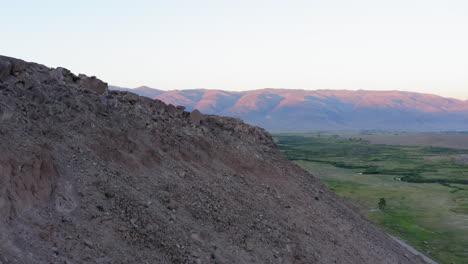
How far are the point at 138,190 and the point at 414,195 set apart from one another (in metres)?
58.4

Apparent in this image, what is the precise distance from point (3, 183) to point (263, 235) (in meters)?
12.1

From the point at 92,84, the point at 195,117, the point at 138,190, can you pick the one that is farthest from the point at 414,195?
the point at 138,190

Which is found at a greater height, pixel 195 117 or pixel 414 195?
pixel 195 117

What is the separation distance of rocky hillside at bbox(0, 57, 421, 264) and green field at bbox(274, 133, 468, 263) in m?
12.7

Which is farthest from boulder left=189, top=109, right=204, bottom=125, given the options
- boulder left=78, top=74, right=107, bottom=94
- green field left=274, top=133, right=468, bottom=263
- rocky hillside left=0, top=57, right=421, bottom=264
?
green field left=274, top=133, right=468, bottom=263

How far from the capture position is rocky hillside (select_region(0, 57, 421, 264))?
48.2 feet

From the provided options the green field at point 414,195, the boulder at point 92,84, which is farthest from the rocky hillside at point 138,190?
the green field at point 414,195

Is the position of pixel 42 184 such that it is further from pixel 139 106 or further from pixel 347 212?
pixel 347 212

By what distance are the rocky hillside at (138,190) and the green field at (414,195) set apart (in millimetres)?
12668

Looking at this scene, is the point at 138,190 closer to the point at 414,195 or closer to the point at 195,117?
the point at 195,117

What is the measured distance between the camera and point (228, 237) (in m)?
19.4

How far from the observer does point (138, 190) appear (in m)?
19.0

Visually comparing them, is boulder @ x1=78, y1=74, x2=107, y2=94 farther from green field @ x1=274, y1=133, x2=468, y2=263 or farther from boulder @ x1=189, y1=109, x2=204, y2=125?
green field @ x1=274, y1=133, x2=468, y2=263

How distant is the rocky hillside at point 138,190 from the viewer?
14.7 meters
